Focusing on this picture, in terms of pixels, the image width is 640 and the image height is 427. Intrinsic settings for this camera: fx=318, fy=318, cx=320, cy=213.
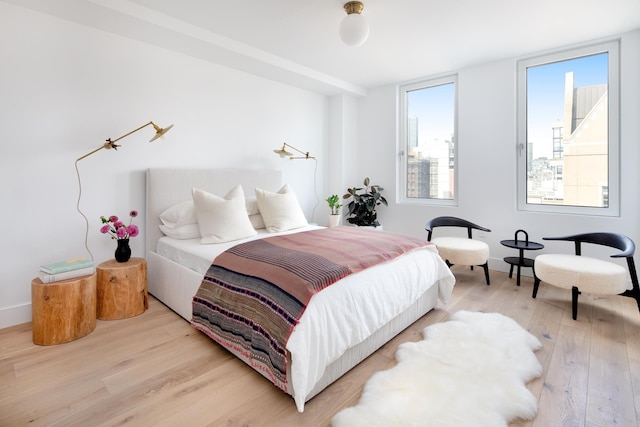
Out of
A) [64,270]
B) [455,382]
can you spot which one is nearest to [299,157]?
[64,270]

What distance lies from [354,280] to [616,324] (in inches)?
88.0

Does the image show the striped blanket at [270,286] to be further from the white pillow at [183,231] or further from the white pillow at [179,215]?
the white pillow at [179,215]

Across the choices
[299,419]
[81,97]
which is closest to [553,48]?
[299,419]

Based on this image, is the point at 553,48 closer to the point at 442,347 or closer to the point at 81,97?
the point at 442,347

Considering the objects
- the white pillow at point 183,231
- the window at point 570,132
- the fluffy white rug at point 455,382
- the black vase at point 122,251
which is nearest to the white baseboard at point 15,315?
the black vase at point 122,251

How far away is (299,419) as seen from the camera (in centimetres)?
151

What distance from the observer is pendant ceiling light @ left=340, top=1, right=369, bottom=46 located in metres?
2.45

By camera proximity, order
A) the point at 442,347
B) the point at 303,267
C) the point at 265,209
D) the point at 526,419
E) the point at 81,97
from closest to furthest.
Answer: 1. the point at 526,419
2. the point at 303,267
3. the point at 442,347
4. the point at 81,97
5. the point at 265,209

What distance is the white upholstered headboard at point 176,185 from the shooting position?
3.08 metres

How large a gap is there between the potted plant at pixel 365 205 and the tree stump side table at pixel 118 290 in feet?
9.88

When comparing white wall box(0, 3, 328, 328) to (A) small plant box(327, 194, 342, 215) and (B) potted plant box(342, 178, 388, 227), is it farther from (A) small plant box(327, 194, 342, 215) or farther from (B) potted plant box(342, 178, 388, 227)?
(B) potted plant box(342, 178, 388, 227)

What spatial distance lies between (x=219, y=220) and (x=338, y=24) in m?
2.07

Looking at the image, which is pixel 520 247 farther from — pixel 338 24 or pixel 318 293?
pixel 338 24

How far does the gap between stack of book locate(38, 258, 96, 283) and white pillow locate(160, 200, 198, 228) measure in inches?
30.7
